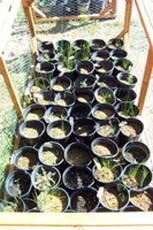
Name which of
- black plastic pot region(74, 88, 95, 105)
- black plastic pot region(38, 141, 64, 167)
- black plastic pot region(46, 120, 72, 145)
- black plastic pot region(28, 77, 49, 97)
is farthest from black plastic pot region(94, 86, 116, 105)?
black plastic pot region(38, 141, 64, 167)

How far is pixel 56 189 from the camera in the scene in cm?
221

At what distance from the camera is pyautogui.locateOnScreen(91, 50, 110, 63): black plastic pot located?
11.0 ft

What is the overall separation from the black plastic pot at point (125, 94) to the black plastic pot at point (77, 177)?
2.72 ft

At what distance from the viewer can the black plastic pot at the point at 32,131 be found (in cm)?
260

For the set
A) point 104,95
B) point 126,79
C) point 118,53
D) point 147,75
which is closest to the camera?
point 147,75

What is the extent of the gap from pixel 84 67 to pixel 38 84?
20.7 inches

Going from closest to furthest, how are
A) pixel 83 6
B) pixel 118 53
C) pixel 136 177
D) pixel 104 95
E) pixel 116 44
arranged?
pixel 136 177, pixel 104 95, pixel 118 53, pixel 116 44, pixel 83 6

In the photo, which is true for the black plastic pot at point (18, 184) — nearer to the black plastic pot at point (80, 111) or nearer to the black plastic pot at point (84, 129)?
the black plastic pot at point (84, 129)

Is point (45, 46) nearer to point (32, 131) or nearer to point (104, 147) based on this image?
point (32, 131)

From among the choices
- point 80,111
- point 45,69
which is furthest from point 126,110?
point 45,69

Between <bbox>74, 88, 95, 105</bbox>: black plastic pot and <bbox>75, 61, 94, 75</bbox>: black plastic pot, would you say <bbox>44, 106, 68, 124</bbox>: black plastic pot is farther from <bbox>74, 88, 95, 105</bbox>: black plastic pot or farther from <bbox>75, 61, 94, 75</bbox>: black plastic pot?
<bbox>75, 61, 94, 75</bbox>: black plastic pot

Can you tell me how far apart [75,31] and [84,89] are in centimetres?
142

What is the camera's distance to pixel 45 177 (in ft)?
7.59
